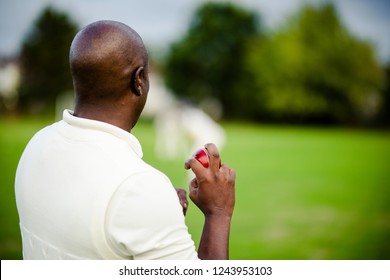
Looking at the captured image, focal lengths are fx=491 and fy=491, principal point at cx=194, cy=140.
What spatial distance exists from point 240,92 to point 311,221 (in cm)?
2911

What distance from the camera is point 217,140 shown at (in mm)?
10422

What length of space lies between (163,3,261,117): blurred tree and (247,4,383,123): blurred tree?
1.95 m

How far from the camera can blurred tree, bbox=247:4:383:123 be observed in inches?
1017

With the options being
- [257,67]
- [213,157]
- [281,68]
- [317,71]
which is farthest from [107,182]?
[257,67]

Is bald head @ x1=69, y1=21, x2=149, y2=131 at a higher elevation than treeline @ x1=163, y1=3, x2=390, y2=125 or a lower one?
lower

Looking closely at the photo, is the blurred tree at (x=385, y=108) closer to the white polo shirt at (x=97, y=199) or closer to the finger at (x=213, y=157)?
the finger at (x=213, y=157)

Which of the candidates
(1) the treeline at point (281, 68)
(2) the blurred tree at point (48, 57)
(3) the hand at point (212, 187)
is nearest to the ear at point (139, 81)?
(3) the hand at point (212, 187)

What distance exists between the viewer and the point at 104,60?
134cm

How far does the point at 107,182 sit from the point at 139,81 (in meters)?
0.36

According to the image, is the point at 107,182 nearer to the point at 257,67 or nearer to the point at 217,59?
the point at 257,67

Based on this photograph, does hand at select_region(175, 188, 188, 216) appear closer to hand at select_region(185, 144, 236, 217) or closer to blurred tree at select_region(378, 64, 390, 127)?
hand at select_region(185, 144, 236, 217)

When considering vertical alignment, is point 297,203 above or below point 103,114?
above

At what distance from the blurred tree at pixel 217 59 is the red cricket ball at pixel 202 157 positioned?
110 feet

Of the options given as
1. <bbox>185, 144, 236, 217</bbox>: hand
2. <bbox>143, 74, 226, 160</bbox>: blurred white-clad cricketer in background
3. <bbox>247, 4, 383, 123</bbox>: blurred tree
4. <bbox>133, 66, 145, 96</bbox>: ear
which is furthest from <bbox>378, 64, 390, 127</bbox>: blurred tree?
<bbox>133, 66, 145, 96</bbox>: ear
